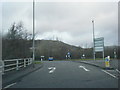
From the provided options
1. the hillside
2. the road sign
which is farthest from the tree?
the hillside

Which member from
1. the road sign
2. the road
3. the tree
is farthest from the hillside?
the road

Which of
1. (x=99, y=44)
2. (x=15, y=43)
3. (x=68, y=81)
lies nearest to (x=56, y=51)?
(x=99, y=44)

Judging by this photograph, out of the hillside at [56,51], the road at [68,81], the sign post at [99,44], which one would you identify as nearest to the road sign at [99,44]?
the sign post at [99,44]

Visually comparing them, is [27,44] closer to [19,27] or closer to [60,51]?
[19,27]

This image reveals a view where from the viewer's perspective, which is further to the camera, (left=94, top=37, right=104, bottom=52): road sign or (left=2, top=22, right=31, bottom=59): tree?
(left=94, top=37, right=104, bottom=52): road sign

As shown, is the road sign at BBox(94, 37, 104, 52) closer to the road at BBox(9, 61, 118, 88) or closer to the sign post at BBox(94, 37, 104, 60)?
the sign post at BBox(94, 37, 104, 60)

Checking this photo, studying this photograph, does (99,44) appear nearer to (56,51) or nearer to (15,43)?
(15,43)

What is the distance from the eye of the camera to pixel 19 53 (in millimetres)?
22297

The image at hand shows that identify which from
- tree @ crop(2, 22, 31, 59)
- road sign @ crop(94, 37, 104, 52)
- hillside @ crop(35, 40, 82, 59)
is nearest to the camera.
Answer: tree @ crop(2, 22, 31, 59)

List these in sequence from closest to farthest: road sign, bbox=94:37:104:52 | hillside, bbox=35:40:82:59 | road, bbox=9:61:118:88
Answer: road, bbox=9:61:118:88 → road sign, bbox=94:37:104:52 → hillside, bbox=35:40:82:59

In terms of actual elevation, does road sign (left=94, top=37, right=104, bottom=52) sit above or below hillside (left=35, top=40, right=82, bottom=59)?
above

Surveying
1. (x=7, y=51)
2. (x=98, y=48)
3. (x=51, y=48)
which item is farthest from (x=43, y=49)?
(x=7, y=51)

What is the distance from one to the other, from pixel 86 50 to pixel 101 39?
4398cm

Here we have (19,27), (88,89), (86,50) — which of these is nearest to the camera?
(88,89)
